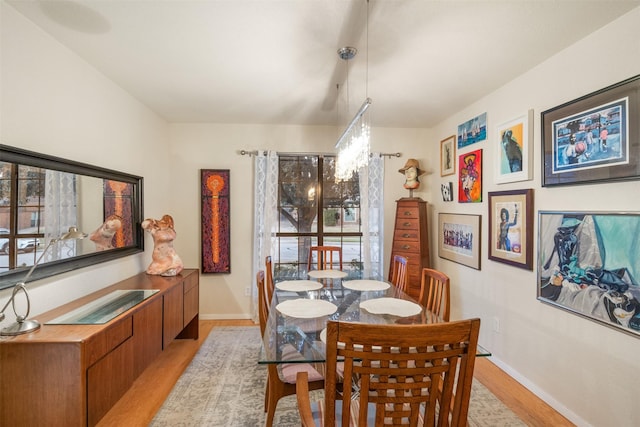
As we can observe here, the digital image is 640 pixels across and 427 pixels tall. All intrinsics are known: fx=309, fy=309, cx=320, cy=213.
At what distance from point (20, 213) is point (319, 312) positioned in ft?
5.95

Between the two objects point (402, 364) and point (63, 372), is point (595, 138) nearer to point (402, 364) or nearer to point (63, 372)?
point (402, 364)

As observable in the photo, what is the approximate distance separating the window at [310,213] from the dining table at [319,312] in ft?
4.46

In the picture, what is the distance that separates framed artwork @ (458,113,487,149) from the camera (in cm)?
297

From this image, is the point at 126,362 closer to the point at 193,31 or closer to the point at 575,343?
the point at 193,31

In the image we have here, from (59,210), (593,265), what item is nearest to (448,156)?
(593,265)

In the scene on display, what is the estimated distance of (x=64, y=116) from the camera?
2.11m

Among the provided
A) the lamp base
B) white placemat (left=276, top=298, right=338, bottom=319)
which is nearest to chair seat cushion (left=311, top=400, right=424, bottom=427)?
white placemat (left=276, top=298, right=338, bottom=319)

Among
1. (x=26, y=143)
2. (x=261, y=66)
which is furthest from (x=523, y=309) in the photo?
(x=26, y=143)

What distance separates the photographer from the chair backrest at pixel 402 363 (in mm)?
985

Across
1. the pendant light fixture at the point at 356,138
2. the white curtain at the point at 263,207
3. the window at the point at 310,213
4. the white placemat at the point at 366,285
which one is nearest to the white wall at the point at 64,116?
the white curtain at the point at 263,207

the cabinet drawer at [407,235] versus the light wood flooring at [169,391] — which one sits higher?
the cabinet drawer at [407,235]

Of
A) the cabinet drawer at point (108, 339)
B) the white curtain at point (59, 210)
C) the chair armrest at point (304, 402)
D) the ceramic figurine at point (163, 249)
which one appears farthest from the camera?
the ceramic figurine at point (163, 249)

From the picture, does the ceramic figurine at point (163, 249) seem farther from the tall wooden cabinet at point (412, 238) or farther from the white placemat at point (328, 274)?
the tall wooden cabinet at point (412, 238)

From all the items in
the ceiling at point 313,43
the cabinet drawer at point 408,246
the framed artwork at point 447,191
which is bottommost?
the cabinet drawer at point 408,246
